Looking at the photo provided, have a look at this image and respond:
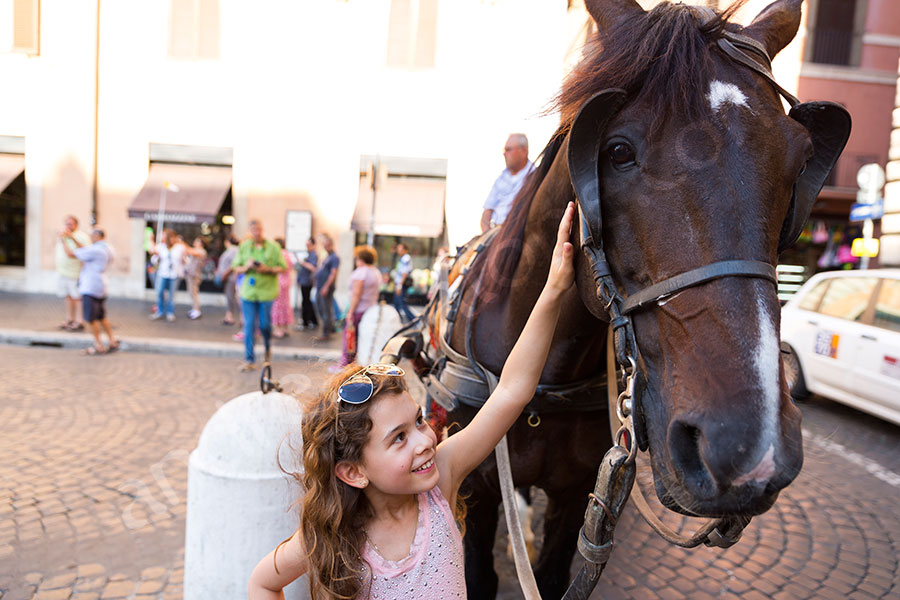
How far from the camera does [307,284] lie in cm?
1152

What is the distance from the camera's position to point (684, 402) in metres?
1.02

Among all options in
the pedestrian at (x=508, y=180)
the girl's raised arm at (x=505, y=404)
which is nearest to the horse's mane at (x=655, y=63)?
the girl's raised arm at (x=505, y=404)


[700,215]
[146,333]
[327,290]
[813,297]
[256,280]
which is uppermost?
[700,215]

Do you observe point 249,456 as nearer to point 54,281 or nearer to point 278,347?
point 278,347

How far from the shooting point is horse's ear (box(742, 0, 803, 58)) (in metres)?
1.47

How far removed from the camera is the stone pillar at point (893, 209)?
9734 mm

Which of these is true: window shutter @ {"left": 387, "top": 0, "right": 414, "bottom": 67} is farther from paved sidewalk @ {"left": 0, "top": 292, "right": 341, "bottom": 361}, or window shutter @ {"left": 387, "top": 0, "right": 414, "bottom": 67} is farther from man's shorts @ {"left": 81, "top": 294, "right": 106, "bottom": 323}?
man's shorts @ {"left": 81, "top": 294, "right": 106, "bottom": 323}

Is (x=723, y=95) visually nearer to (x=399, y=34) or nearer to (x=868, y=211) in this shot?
(x=868, y=211)

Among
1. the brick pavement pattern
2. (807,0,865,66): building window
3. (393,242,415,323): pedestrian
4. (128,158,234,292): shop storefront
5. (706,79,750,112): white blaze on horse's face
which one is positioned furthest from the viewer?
(807,0,865,66): building window

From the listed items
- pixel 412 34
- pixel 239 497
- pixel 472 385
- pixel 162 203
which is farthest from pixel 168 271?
pixel 472 385

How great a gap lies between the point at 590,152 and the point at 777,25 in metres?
0.71

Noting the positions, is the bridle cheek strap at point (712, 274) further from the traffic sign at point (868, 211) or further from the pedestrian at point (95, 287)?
the traffic sign at point (868, 211)

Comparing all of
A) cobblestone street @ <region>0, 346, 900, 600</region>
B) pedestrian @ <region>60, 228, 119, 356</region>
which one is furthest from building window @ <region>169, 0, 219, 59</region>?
cobblestone street @ <region>0, 346, 900, 600</region>

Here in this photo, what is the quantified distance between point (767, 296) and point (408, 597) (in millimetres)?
1053
